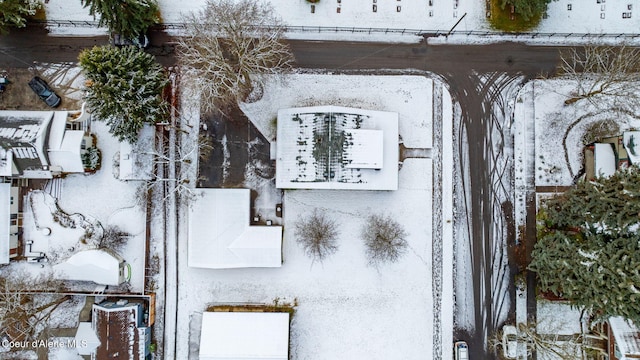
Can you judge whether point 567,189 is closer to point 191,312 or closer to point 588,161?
point 588,161

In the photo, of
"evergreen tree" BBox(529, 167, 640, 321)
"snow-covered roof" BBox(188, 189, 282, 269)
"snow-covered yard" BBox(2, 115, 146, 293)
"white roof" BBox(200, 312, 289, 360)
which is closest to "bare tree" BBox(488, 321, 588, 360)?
"evergreen tree" BBox(529, 167, 640, 321)

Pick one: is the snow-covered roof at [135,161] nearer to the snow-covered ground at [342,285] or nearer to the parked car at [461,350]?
the snow-covered ground at [342,285]

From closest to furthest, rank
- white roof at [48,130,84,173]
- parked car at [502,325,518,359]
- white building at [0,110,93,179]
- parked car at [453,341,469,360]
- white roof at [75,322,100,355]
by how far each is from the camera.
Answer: white building at [0,110,93,179], white roof at [48,130,84,173], white roof at [75,322,100,355], parked car at [453,341,469,360], parked car at [502,325,518,359]

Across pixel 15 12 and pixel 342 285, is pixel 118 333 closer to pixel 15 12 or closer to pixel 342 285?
pixel 342 285

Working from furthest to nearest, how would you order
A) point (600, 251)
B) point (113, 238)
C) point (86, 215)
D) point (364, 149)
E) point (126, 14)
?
point (86, 215)
point (113, 238)
point (126, 14)
point (364, 149)
point (600, 251)

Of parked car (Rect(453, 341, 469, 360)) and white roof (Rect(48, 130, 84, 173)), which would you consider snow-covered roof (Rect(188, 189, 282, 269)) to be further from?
parked car (Rect(453, 341, 469, 360))

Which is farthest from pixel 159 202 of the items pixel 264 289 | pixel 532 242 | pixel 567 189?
pixel 567 189

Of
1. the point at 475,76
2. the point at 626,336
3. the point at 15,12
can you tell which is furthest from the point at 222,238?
the point at 626,336

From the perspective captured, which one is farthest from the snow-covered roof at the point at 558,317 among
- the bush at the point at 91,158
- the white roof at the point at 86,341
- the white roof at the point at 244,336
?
the bush at the point at 91,158
